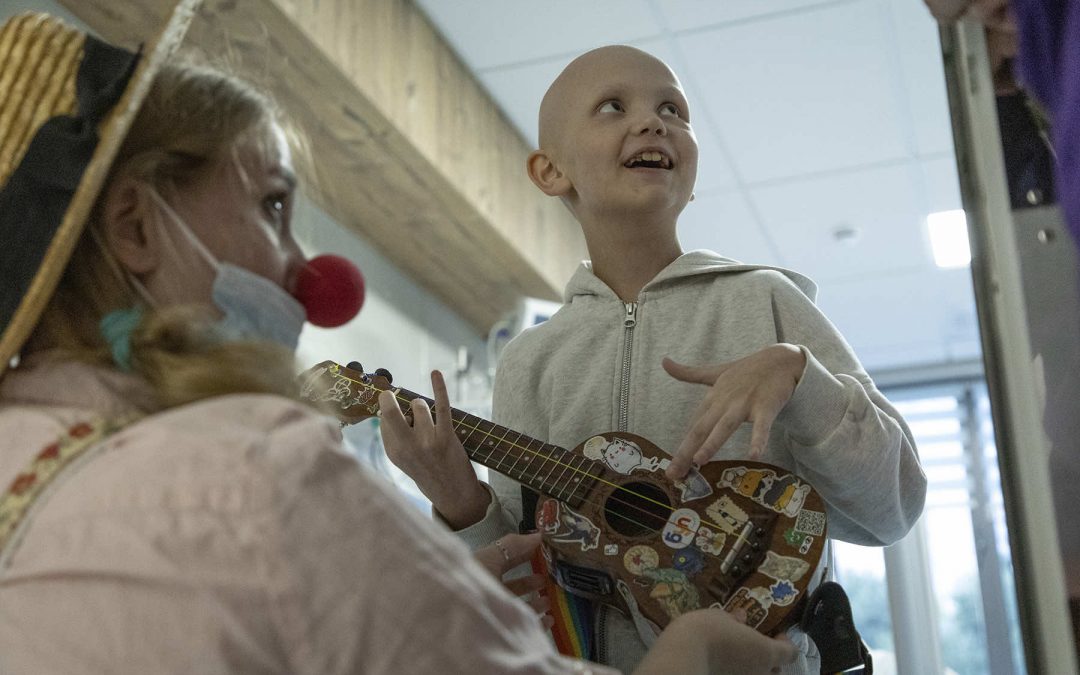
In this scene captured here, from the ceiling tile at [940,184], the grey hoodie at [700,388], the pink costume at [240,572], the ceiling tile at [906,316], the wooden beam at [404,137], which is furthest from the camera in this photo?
the ceiling tile at [906,316]

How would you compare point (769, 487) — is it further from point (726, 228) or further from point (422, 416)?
point (726, 228)

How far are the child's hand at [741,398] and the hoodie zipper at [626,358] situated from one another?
18cm

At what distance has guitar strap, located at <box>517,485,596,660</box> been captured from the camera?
3.76 ft

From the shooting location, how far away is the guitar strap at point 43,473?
2.13ft

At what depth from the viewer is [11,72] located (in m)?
0.79

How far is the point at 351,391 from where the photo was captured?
1.35 metres

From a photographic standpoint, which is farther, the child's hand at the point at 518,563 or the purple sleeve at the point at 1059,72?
the child's hand at the point at 518,563

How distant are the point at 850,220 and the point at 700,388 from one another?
300cm

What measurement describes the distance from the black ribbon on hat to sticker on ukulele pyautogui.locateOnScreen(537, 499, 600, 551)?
A: 1.94ft

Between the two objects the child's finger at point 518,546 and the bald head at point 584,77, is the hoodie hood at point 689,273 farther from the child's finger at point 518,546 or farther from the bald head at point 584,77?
the child's finger at point 518,546

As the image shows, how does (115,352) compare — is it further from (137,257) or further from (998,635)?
(998,635)

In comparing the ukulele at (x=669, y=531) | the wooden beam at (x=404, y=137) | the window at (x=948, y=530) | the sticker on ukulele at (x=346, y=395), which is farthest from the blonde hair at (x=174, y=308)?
the window at (x=948, y=530)

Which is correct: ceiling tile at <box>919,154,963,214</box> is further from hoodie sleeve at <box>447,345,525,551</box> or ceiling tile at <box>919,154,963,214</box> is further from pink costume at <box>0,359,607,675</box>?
pink costume at <box>0,359,607,675</box>

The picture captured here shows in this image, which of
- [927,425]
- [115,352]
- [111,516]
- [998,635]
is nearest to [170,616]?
[111,516]
